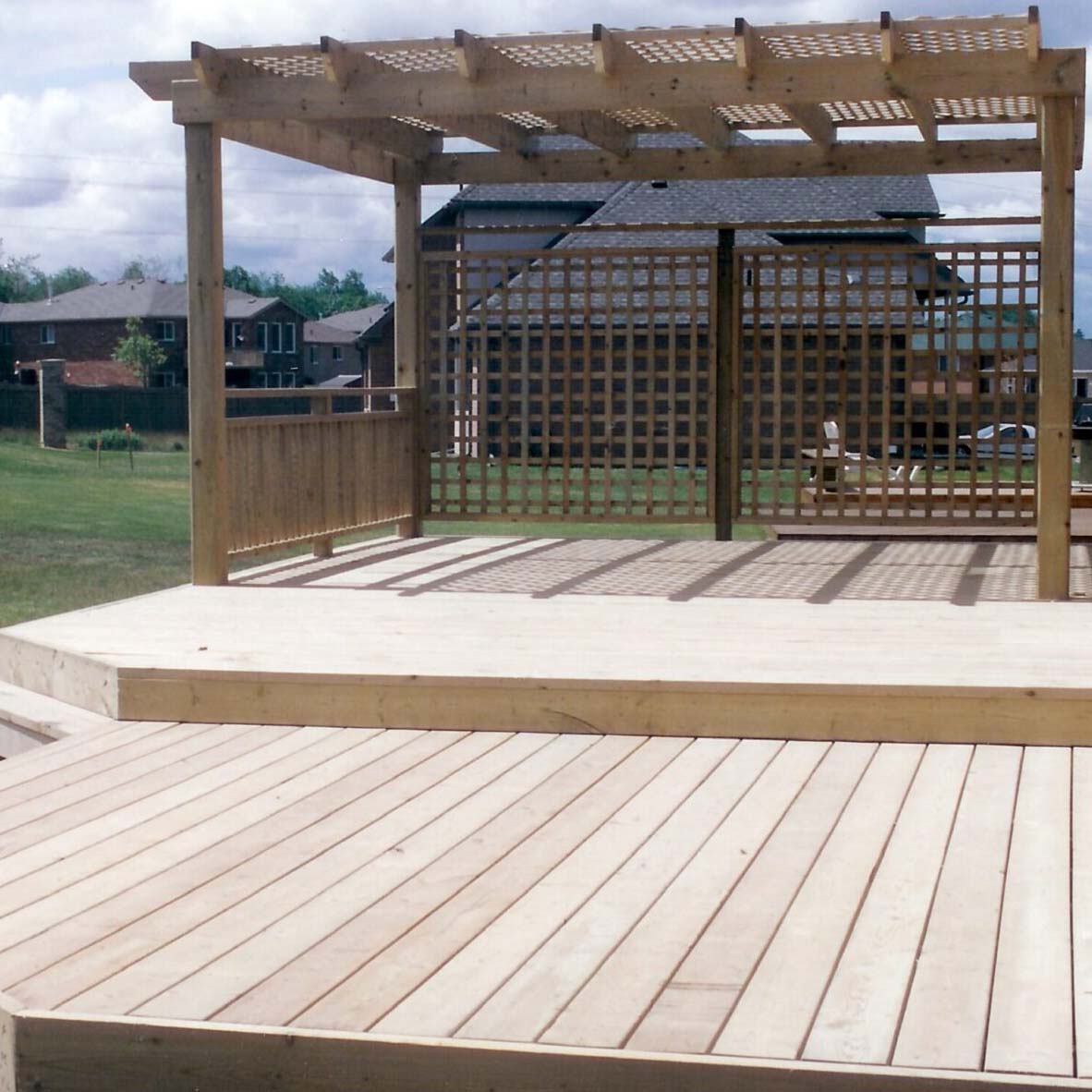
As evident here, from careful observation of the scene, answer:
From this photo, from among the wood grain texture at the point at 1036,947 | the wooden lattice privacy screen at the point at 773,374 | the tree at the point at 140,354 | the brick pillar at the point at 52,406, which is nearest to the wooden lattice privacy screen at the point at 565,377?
the wooden lattice privacy screen at the point at 773,374

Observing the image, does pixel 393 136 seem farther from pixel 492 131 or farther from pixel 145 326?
pixel 145 326

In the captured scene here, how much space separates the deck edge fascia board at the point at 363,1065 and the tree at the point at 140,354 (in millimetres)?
56971

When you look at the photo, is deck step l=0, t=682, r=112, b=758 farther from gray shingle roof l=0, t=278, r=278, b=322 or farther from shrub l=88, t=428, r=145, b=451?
gray shingle roof l=0, t=278, r=278, b=322

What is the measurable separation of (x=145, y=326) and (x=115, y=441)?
28.4 metres

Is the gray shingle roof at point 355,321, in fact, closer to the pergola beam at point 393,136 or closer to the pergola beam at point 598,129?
the pergola beam at point 393,136

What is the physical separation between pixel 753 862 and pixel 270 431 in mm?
4692

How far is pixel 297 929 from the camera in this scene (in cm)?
303

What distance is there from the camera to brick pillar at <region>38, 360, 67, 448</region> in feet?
108

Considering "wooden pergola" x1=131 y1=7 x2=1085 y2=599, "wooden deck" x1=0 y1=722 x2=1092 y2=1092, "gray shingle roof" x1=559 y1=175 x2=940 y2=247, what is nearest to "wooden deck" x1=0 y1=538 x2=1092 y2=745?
"wooden deck" x1=0 y1=722 x2=1092 y2=1092

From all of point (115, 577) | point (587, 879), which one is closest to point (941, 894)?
point (587, 879)

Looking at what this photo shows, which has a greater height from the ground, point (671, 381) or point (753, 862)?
point (671, 381)

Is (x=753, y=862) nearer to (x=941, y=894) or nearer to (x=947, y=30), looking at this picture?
(x=941, y=894)

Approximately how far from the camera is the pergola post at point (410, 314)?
9.46m

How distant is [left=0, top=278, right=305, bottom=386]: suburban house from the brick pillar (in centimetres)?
2552
